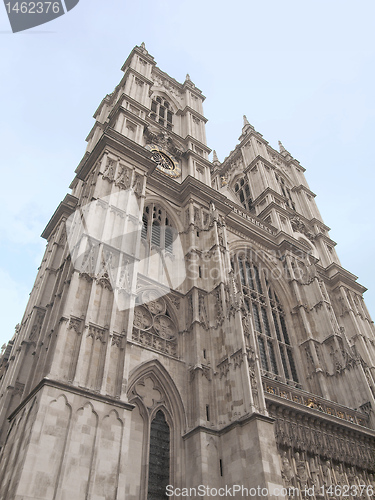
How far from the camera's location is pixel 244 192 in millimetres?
39969

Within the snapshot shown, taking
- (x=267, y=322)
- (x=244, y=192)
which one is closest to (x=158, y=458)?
(x=267, y=322)

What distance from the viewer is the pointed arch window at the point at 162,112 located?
32.9m

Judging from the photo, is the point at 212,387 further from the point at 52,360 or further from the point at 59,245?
the point at 59,245

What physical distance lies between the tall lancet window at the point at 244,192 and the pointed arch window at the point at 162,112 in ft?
33.4

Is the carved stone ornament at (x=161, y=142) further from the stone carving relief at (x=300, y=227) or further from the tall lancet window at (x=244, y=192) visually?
the stone carving relief at (x=300, y=227)

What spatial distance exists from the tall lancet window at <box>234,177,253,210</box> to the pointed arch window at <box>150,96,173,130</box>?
33.4 feet

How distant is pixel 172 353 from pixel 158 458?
4.32 metres

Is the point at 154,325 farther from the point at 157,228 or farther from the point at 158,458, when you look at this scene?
the point at 157,228

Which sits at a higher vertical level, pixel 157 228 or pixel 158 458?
pixel 157 228

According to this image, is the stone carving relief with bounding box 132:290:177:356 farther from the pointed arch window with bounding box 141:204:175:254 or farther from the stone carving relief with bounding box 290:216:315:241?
the stone carving relief with bounding box 290:216:315:241

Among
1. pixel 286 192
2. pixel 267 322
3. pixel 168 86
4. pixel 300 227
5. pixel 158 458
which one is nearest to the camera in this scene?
pixel 158 458

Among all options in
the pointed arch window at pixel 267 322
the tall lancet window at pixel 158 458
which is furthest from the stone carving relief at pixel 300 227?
the tall lancet window at pixel 158 458

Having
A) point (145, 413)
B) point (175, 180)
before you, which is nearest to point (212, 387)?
point (145, 413)

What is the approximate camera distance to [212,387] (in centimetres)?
1652
